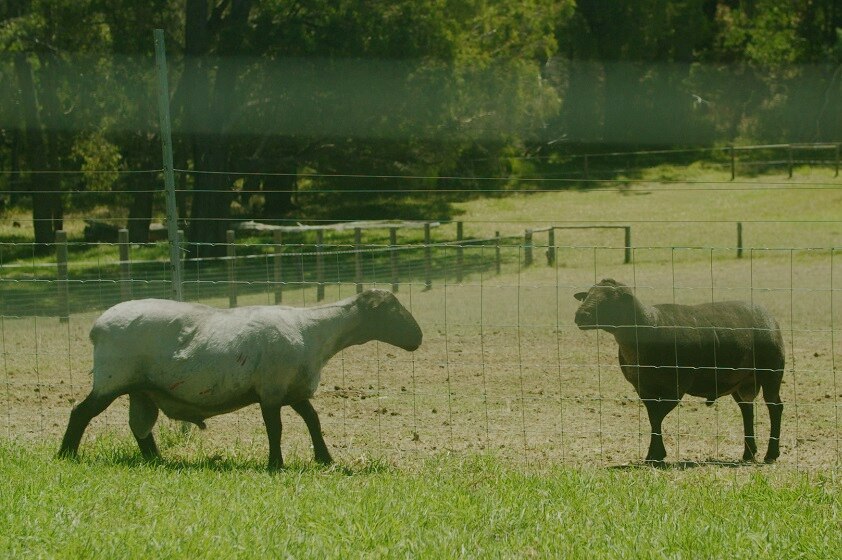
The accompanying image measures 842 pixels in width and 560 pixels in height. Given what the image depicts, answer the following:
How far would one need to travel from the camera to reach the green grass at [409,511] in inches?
235

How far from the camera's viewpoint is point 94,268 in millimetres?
24609

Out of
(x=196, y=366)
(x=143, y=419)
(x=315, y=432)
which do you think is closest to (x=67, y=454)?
(x=143, y=419)

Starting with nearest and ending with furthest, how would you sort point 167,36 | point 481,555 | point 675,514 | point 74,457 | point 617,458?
1. point 481,555
2. point 675,514
3. point 74,457
4. point 617,458
5. point 167,36

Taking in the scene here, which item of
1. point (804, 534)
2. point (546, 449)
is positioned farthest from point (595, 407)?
point (804, 534)

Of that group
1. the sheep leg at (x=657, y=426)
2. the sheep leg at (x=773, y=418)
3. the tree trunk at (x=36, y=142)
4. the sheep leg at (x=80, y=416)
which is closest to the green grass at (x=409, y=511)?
the sheep leg at (x=80, y=416)

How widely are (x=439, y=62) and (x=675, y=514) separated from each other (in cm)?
2338

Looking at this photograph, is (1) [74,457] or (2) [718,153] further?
(2) [718,153]

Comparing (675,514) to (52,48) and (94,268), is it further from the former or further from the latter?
(52,48)

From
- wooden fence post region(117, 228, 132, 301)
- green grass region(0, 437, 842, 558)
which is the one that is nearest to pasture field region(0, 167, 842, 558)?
Result: green grass region(0, 437, 842, 558)

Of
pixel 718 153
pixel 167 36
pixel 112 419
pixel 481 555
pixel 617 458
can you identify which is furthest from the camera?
pixel 718 153

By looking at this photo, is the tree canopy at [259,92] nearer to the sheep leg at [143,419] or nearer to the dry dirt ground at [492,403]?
the dry dirt ground at [492,403]

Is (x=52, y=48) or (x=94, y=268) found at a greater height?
(x=52, y=48)

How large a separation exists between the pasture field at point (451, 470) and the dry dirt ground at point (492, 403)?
4 cm

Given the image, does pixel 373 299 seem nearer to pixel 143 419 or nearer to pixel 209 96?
pixel 143 419
